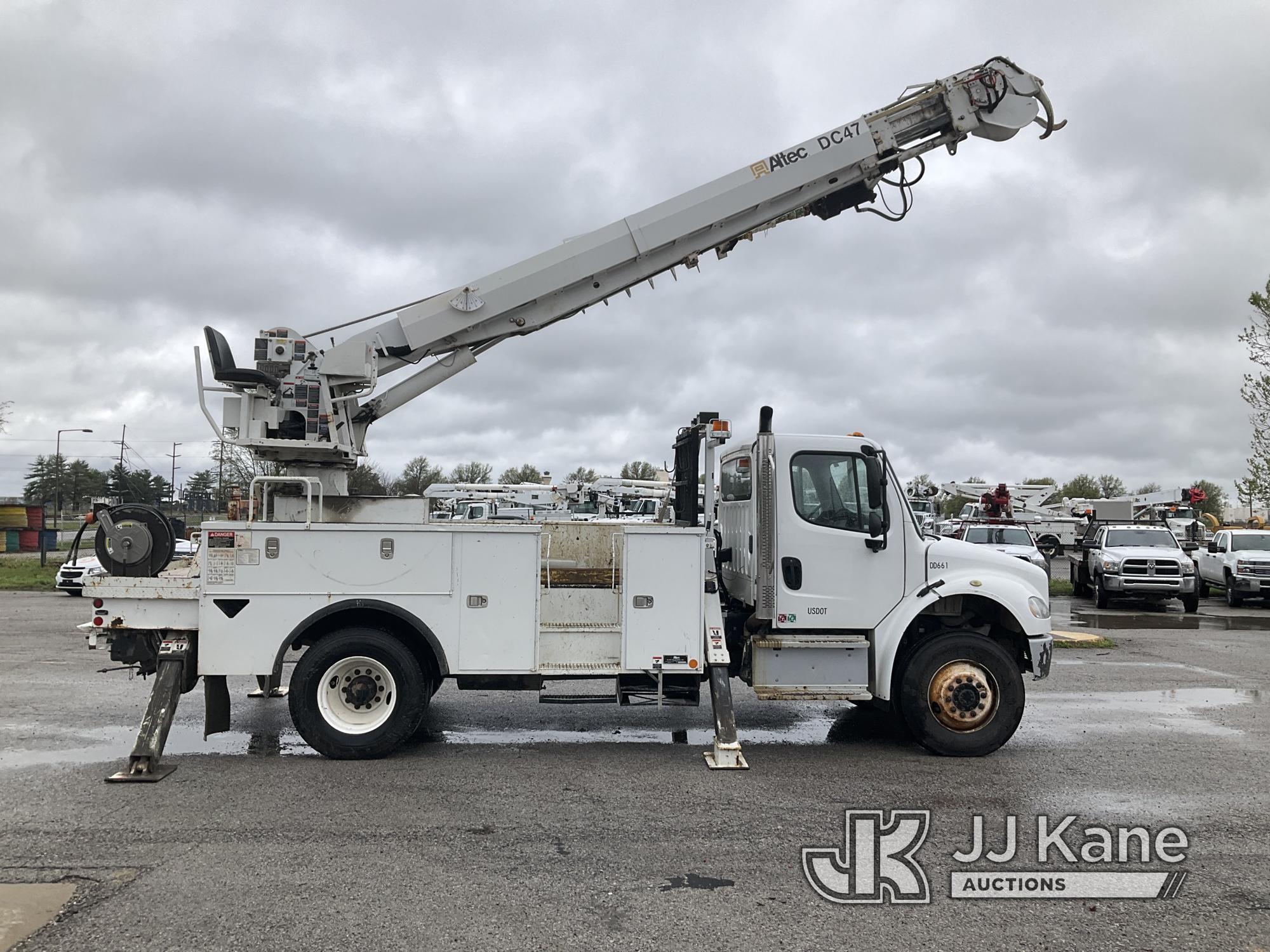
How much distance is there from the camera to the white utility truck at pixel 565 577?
689 cm

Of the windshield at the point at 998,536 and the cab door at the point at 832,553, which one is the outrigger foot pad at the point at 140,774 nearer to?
the cab door at the point at 832,553

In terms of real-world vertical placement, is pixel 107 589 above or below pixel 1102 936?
above

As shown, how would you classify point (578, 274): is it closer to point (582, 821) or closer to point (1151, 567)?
point (582, 821)

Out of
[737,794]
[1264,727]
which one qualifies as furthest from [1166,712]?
[737,794]

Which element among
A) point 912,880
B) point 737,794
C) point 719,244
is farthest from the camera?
point 719,244

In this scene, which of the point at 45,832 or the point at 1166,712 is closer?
the point at 45,832

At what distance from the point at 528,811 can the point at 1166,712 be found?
7.04 m

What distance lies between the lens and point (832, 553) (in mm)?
7508

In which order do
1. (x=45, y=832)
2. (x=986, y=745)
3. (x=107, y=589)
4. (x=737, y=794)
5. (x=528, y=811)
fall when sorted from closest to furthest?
1. (x=45, y=832)
2. (x=528, y=811)
3. (x=737, y=794)
4. (x=107, y=589)
5. (x=986, y=745)

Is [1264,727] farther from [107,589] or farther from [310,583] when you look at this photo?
[107,589]

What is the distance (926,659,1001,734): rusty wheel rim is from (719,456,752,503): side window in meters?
2.22

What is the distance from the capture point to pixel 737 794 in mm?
6227

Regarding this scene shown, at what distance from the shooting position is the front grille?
20.8 meters

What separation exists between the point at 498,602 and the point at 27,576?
2277 centimetres
